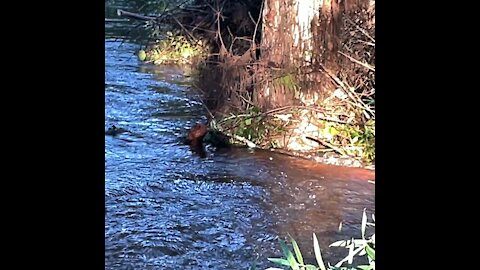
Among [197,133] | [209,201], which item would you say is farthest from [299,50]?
[209,201]

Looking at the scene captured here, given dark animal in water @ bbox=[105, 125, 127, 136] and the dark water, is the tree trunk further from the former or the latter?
dark animal in water @ bbox=[105, 125, 127, 136]

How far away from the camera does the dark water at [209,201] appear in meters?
2.66

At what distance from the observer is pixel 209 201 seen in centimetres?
323

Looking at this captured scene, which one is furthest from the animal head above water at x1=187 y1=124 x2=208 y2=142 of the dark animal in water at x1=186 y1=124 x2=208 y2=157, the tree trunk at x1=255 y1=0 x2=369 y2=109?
the tree trunk at x1=255 y1=0 x2=369 y2=109

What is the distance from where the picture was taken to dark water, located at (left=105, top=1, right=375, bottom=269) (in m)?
2.66

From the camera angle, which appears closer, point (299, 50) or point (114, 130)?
point (299, 50)

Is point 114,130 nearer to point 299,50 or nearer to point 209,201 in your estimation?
point 299,50

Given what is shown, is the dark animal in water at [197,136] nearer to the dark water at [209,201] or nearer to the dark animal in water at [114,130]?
the dark water at [209,201]

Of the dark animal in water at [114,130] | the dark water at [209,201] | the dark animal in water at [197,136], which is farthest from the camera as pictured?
the dark animal in water at [114,130]

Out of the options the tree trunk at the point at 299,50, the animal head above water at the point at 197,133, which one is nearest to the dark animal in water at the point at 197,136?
the animal head above water at the point at 197,133
